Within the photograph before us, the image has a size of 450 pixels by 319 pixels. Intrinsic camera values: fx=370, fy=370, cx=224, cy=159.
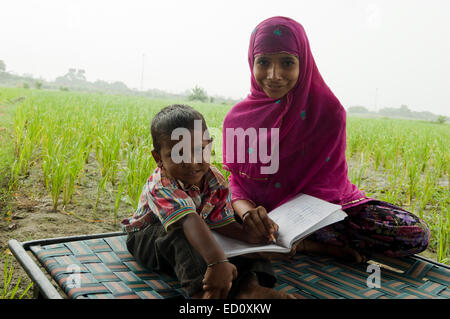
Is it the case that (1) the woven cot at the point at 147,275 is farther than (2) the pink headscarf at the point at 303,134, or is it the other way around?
(2) the pink headscarf at the point at 303,134

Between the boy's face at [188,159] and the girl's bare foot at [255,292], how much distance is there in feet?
1.10

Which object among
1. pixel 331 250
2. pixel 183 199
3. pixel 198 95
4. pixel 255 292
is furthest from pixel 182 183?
pixel 198 95

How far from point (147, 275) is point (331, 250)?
0.80 meters

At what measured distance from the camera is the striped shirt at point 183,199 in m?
1.08

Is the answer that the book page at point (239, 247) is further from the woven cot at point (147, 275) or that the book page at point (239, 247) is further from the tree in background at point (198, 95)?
the tree in background at point (198, 95)

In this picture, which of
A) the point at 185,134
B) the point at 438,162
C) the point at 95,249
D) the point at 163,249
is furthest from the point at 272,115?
the point at 438,162

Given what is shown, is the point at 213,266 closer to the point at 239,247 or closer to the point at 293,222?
the point at 239,247

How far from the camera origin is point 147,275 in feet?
4.15

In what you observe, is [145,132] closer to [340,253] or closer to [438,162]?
[340,253]

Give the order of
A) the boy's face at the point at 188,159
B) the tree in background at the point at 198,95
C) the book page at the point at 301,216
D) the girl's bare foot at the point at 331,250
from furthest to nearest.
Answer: the tree in background at the point at 198,95 → the girl's bare foot at the point at 331,250 → the book page at the point at 301,216 → the boy's face at the point at 188,159

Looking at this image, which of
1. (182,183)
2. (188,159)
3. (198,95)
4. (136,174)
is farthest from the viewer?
(198,95)

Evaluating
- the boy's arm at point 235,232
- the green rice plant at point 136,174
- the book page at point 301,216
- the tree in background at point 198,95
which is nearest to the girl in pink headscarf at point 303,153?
the book page at point 301,216

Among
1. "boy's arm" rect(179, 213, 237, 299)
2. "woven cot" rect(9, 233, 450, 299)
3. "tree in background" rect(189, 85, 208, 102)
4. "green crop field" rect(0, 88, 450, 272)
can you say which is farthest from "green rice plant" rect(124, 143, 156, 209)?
"tree in background" rect(189, 85, 208, 102)
